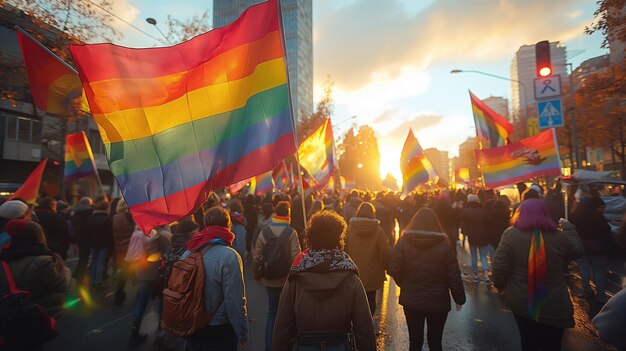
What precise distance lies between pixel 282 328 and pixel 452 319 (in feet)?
13.9

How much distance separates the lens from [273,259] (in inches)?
173

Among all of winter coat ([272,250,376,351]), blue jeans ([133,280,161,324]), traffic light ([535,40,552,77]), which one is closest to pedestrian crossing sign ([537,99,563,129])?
traffic light ([535,40,552,77])

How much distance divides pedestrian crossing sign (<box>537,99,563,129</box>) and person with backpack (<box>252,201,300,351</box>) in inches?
301

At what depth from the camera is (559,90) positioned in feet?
29.0

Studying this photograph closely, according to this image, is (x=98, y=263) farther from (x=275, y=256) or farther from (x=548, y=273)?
(x=548, y=273)

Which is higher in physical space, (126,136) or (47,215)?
(126,136)

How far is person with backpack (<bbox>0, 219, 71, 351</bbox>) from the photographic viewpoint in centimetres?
284

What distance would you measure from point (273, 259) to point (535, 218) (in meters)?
2.88

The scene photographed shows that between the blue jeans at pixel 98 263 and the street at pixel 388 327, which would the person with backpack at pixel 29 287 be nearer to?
the street at pixel 388 327

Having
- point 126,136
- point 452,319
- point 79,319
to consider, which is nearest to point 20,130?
point 79,319

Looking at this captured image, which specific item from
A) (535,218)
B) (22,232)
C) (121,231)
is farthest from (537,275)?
(121,231)

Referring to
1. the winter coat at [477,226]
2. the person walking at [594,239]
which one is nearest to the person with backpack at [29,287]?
the winter coat at [477,226]

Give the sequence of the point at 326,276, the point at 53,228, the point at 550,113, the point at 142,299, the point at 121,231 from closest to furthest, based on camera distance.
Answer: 1. the point at 326,276
2. the point at 142,299
3. the point at 53,228
4. the point at 121,231
5. the point at 550,113

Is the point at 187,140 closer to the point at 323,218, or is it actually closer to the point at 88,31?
the point at 323,218
